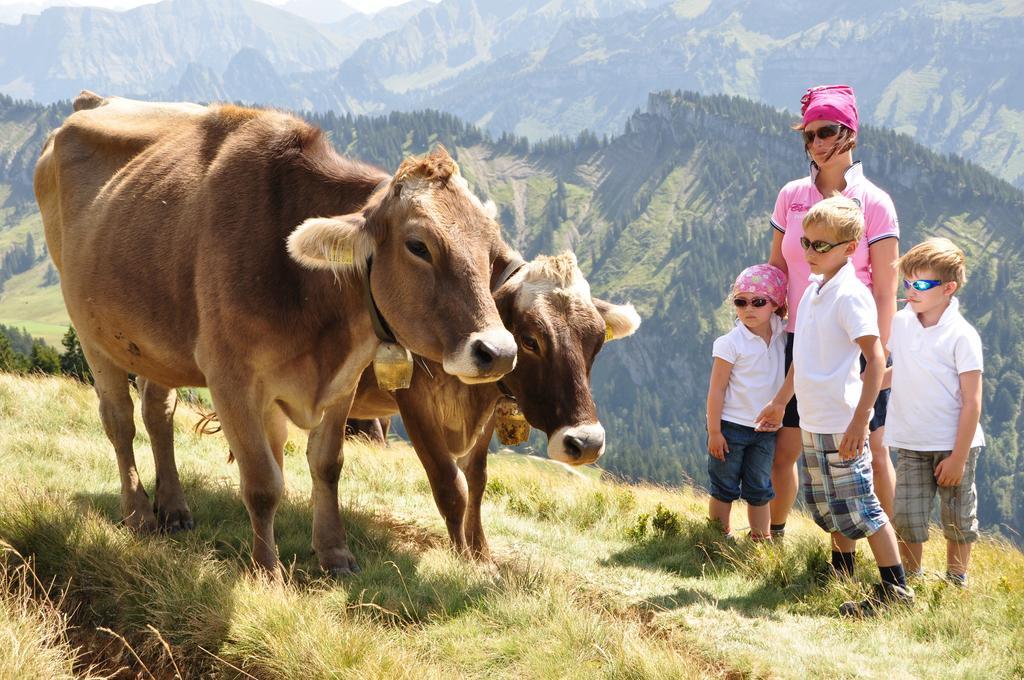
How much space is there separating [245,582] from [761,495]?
4988 millimetres

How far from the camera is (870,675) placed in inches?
208

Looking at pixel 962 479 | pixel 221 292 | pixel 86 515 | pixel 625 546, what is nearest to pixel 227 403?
pixel 221 292

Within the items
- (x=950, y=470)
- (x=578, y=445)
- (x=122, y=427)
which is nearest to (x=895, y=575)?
(x=950, y=470)

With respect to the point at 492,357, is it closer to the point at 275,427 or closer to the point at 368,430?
the point at 275,427

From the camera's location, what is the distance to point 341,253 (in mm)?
5648

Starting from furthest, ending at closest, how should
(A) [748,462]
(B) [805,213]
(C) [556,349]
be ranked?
(A) [748,462], (B) [805,213], (C) [556,349]

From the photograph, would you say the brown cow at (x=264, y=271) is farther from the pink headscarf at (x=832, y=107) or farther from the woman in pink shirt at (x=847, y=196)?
the pink headscarf at (x=832, y=107)

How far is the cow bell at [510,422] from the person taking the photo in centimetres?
746

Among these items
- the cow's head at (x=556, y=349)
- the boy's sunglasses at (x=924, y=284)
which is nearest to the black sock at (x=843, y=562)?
the boy's sunglasses at (x=924, y=284)

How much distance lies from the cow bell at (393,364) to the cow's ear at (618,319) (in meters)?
1.90

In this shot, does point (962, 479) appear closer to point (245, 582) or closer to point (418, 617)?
point (418, 617)

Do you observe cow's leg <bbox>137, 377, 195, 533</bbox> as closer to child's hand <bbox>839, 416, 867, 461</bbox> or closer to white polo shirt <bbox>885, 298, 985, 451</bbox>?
child's hand <bbox>839, 416, 867, 461</bbox>

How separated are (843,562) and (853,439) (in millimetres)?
1415

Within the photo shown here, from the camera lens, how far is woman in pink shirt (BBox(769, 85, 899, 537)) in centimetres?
725
